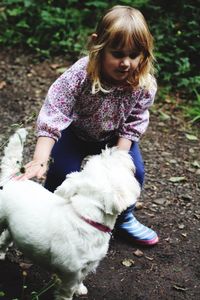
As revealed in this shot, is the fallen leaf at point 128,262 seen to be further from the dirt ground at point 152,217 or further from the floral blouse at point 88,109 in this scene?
the floral blouse at point 88,109

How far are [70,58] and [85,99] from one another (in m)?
3.50

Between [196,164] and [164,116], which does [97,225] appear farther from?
[164,116]

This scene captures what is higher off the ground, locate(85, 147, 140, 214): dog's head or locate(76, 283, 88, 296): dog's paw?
locate(85, 147, 140, 214): dog's head

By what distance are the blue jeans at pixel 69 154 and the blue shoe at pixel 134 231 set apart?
0.36m

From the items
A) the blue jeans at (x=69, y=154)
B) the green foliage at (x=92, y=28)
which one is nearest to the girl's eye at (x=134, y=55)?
the blue jeans at (x=69, y=154)

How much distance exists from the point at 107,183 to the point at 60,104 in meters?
0.94

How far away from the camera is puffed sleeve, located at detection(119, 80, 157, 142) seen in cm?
314

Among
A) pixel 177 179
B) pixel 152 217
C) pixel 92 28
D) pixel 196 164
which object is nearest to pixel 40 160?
pixel 152 217

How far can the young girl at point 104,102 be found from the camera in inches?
108

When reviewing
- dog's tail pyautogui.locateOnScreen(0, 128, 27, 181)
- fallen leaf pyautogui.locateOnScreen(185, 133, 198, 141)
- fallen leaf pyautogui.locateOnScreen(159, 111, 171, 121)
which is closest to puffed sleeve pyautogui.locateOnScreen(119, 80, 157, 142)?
dog's tail pyautogui.locateOnScreen(0, 128, 27, 181)

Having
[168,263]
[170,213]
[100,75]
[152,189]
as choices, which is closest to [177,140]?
[152,189]

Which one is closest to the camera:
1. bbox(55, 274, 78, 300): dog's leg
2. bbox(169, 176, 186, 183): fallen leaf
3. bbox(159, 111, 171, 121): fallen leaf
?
bbox(55, 274, 78, 300): dog's leg

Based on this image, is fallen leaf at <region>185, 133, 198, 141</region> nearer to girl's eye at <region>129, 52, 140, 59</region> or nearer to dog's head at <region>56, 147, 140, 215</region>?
girl's eye at <region>129, 52, 140, 59</region>

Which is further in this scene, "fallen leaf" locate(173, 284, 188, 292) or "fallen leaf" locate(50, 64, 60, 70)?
"fallen leaf" locate(50, 64, 60, 70)
